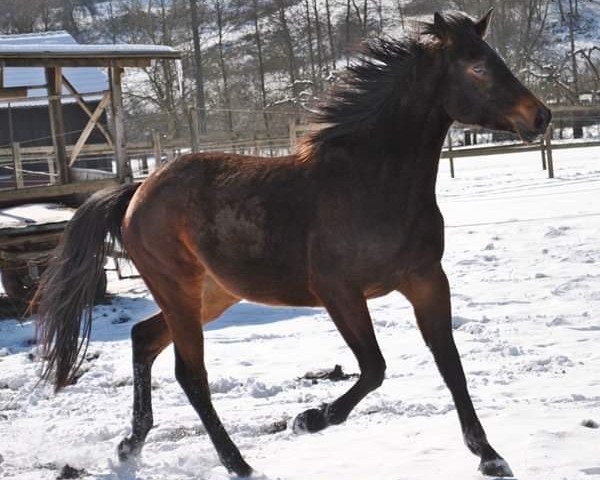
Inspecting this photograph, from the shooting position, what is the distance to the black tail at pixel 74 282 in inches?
213

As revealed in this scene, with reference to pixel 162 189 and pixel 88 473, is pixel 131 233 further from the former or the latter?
pixel 88 473

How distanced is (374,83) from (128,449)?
225 cm

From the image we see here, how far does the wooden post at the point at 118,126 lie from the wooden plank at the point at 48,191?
17cm

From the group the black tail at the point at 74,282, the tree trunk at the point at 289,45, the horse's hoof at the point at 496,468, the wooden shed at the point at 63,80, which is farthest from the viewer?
the tree trunk at the point at 289,45

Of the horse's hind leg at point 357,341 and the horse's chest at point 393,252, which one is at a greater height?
the horse's chest at point 393,252

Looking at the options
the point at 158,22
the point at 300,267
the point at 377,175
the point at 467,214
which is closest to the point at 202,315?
the point at 300,267

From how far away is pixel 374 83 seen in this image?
4.61 meters

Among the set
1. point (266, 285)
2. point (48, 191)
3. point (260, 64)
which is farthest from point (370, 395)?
point (260, 64)

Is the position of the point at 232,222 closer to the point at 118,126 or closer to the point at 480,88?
the point at 480,88

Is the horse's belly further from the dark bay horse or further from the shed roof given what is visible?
the shed roof

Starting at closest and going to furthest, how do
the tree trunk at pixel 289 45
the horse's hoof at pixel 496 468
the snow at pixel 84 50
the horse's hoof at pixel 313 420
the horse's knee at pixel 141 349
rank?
the horse's hoof at pixel 496 468 → the horse's hoof at pixel 313 420 → the horse's knee at pixel 141 349 → the snow at pixel 84 50 → the tree trunk at pixel 289 45

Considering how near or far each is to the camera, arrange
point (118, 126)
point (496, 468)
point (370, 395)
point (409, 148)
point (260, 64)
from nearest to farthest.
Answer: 1. point (496, 468)
2. point (409, 148)
3. point (370, 395)
4. point (118, 126)
5. point (260, 64)

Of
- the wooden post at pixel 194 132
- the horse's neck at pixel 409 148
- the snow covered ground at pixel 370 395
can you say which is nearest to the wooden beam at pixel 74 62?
the snow covered ground at pixel 370 395

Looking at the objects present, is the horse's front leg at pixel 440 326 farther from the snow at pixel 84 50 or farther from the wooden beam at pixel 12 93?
the wooden beam at pixel 12 93
